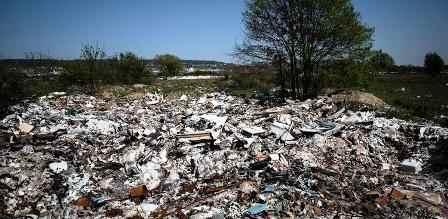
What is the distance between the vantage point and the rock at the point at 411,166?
18.7ft

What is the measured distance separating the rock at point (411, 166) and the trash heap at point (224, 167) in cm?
2

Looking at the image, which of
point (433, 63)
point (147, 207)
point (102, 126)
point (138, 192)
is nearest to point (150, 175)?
point (138, 192)

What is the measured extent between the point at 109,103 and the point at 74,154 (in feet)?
21.8

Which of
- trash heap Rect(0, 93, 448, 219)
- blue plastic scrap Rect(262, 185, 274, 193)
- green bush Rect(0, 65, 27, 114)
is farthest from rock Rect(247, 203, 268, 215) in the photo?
green bush Rect(0, 65, 27, 114)

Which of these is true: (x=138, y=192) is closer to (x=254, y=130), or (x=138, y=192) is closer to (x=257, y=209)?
(x=257, y=209)

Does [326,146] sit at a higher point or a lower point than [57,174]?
higher

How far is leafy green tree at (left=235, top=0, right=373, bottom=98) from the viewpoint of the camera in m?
11.2

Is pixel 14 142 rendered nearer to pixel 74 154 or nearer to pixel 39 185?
pixel 74 154

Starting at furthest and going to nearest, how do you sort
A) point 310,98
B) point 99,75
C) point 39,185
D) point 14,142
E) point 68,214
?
point 99,75 → point 310,98 → point 14,142 → point 39,185 → point 68,214

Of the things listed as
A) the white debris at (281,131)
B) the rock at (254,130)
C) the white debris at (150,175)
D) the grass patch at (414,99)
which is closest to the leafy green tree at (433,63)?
the grass patch at (414,99)

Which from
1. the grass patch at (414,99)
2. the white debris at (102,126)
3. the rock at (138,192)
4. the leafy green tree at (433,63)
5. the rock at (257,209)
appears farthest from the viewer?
the leafy green tree at (433,63)

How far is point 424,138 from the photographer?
6.89 metres

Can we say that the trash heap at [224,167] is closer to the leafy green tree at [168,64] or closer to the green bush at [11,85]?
the green bush at [11,85]

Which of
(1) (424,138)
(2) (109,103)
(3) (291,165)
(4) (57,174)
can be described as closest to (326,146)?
(3) (291,165)
